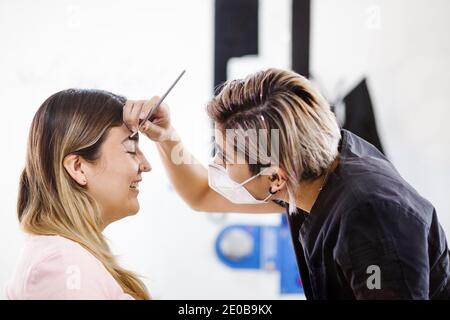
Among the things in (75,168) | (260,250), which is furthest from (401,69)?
(75,168)

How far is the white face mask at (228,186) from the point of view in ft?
4.03

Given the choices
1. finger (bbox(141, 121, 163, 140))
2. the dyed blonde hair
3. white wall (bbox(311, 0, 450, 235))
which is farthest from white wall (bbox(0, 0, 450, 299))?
the dyed blonde hair

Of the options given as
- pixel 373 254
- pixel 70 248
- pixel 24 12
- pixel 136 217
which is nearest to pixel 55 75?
pixel 24 12

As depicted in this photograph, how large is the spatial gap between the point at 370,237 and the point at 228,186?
1.29 feet

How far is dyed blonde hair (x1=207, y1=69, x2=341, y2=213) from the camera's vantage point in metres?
1.09

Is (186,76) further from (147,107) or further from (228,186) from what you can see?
(228,186)

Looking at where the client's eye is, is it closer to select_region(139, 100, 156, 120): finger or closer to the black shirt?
select_region(139, 100, 156, 120): finger

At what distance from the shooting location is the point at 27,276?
1.03 m

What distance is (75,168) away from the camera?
117 cm

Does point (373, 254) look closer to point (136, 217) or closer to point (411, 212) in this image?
point (411, 212)

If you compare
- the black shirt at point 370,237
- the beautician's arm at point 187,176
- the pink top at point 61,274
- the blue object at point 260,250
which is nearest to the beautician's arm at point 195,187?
the beautician's arm at point 187,176

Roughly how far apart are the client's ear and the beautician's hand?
0.15 m

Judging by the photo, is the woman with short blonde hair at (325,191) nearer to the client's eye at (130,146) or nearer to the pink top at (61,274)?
the client's eye at (130,146)

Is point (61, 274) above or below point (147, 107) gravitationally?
below
